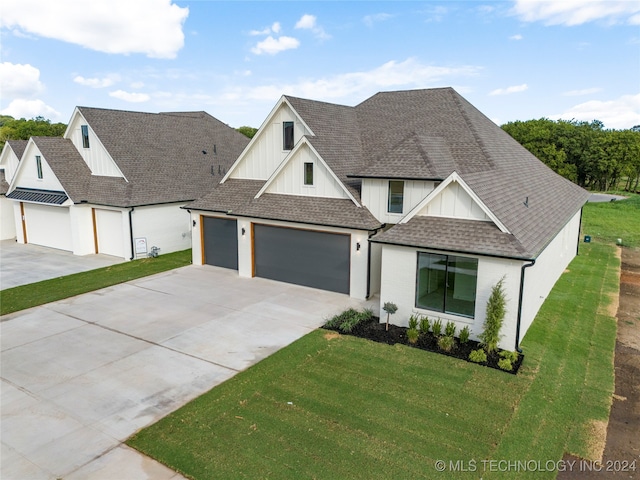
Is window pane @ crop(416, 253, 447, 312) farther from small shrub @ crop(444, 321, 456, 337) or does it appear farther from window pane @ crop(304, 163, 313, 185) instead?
window pane @ crop(304, 163, 313, 185)

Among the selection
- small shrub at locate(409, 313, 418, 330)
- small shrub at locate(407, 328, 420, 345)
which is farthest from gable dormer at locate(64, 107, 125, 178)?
small shrub at locate(407, 328, 420, 345)

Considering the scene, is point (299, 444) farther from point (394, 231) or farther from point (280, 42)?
point (280, 42)

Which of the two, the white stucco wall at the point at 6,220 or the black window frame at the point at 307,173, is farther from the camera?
the white stucco wall at the point at 6,220

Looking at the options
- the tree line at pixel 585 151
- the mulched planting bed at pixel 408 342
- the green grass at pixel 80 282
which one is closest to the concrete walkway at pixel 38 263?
the green grass at pixel 80 282

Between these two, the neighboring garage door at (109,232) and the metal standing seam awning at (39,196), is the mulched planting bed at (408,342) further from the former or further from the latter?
the metal standing seam awning at (39,196)

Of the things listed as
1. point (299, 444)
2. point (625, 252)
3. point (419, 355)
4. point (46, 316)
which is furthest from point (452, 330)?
point (625, 252)

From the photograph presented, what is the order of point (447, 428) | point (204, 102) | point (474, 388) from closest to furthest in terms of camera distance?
point (447, 428)
point (474, 388)
point (204, 102)

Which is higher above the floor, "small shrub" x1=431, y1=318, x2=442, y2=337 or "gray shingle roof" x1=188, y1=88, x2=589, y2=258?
"gray shingle roof" x1=188, y1=88, x2=589, y2=258
